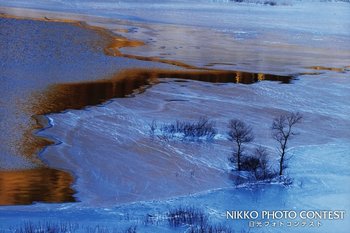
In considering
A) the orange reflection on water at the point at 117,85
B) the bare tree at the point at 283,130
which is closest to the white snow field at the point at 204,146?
A: the bare tree at the point at 283,130

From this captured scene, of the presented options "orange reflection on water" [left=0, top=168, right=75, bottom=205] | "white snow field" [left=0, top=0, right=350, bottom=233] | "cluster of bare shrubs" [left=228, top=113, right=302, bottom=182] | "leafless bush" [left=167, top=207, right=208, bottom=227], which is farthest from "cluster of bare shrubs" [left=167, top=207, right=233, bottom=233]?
"cluster of bare shrubs" [left=228, top=113, right=302, bottom=182]

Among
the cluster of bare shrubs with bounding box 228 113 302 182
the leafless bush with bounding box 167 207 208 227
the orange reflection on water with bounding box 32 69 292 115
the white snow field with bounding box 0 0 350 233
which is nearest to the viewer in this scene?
the leafless bush with bounding box 167 207 208 227

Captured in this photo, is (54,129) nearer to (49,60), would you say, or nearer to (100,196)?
(100,196)

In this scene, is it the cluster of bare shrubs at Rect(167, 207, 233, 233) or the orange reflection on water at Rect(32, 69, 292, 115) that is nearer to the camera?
the cluster of bare shrubs at Rect(167, 207, 233, 233)

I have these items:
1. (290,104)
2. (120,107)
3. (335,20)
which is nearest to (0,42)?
(120,107)

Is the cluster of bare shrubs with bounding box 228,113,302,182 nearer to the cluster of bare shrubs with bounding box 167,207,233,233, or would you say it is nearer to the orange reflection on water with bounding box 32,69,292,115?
the cluster of bare shrubs with bounding box 167,207,233,233
